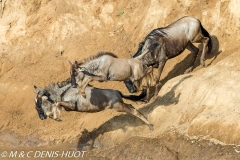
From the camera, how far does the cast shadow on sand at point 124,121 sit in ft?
46.2

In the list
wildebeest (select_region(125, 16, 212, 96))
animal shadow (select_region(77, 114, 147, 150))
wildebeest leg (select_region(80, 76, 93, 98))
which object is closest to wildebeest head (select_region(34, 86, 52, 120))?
wildebeest leg (select_region(80, 76, 93, 98))

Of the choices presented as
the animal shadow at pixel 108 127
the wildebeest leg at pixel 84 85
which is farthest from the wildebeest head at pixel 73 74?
the animal shadow at pixel 108 127

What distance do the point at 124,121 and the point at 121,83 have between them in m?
2.97

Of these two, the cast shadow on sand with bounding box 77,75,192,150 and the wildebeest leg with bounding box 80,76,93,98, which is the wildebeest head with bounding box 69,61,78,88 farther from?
the cast shadow on sand with bounding box 77,75,192,150

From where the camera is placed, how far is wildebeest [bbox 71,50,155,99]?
12.3m

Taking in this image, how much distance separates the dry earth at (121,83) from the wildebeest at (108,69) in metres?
1.31

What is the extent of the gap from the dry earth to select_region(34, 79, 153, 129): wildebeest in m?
1.09

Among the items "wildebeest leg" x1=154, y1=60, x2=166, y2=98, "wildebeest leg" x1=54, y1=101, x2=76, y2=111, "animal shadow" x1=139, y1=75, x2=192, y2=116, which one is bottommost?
"animal shadow" x1=139, y1=75, x2=192, y2=116

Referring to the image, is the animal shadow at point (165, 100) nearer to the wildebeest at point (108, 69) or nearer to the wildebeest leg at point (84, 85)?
the wildebeest at point (108, 69)

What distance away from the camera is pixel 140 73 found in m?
13.4

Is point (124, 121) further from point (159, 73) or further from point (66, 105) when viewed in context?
point (66, 105)

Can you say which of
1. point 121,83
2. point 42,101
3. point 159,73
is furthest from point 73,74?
point 121,83

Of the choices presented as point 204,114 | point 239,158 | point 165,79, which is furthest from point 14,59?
point 239,158

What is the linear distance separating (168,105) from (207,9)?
15.7 ft
